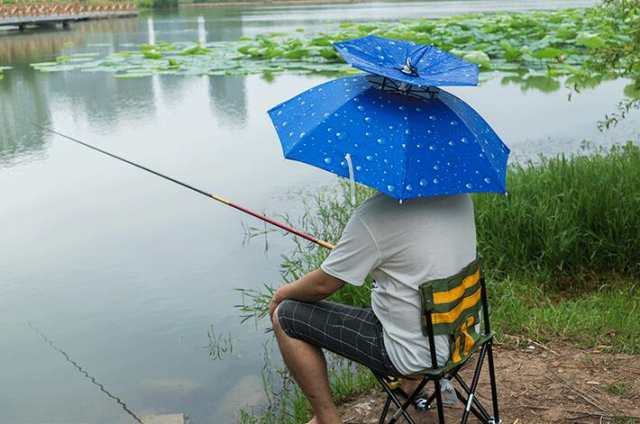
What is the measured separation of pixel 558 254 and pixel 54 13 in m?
22.1

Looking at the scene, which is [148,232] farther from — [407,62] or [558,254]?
[407,62]

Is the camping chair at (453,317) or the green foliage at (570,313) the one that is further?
the green foliage at (570,313)

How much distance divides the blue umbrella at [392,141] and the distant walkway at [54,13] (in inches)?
799

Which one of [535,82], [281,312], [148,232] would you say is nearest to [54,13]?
[535,82]

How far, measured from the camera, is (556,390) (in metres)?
2.13

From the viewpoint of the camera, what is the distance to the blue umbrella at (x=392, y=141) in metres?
1.49

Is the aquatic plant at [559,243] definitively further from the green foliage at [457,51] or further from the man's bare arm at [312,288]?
the green foliage at [457,51]

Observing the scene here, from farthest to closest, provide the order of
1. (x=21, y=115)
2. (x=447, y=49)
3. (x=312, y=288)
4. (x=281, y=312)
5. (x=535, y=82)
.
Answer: (x=447, y=49), (x=535, y=82), (x=21, y=115), (x=281, y=312), (x=312, y=288)

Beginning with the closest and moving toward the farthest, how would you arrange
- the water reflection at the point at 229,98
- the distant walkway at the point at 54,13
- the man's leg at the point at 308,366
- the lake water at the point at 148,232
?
1. the man's leg at the point at 308,366
2. the lake water at the point at 148,232
3. the water reflection at the point at 229,98
4. the distant walkway at the point at 54,13

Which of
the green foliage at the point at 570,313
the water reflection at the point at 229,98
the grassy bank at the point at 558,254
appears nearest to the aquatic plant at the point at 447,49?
the water reflection at the point at 229,98

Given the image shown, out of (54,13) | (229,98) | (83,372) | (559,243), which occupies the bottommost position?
(83,372)

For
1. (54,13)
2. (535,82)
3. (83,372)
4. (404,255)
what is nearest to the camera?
(404,255)

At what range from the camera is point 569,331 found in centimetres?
246

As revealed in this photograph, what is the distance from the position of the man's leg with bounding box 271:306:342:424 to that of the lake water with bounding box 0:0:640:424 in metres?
0.74
